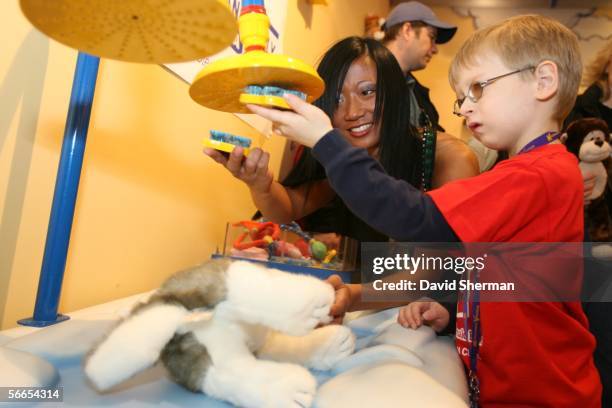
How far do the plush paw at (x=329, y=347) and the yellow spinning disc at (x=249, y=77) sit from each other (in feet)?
0.95

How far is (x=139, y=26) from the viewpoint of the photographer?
1.38 ft

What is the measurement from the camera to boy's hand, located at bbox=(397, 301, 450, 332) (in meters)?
0.68

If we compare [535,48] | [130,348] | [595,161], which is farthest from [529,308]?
[595,161]

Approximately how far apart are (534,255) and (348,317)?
1.06 feet

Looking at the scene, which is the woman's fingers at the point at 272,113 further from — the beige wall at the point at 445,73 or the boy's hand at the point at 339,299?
the beige wall at the point at 445,73

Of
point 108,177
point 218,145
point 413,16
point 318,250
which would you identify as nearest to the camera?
point 218,145

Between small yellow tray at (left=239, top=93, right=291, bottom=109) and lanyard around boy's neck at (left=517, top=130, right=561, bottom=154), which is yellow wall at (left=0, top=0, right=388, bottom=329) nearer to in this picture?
small yellow tray at (left=239, top=93, right=291, bottom=109)

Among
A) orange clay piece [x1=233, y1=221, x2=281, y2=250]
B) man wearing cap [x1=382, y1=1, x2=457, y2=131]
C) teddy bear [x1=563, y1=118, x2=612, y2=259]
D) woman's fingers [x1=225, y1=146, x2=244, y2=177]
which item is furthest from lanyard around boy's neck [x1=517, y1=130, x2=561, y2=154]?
man wearing cap [x1=382, y1=1, x2=457, y2=131]

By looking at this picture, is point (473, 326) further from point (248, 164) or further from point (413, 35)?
point (413, 35)

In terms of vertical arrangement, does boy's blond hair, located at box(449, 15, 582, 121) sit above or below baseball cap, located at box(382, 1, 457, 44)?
below
